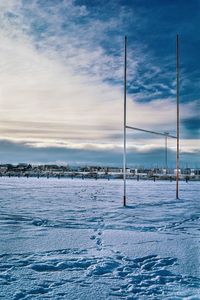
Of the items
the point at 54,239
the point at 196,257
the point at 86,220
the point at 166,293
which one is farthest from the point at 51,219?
the point at 166,293

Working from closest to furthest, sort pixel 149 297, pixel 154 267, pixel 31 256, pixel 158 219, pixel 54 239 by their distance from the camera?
pixel 149 297
pixel 154 267
pixel 31 256
pixel 54 239
pixel 158 219

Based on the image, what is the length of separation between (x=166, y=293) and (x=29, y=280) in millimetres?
1575

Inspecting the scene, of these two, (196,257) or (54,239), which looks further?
(54,239)

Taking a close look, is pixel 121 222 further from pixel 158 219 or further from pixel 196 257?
Result: pixel 196 257

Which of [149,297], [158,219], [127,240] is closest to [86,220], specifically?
[158,219]

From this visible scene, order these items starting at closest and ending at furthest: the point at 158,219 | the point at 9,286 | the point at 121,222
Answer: the point at 9,286 < the point at 121,222 < the point at 158,219

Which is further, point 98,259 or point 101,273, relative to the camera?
point 98,259

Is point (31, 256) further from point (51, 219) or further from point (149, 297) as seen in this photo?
point (51, 219)

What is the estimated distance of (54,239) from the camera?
19.8 ft

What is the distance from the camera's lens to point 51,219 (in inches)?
337

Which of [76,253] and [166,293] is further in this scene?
[76,253]

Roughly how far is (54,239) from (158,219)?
365 centimetres

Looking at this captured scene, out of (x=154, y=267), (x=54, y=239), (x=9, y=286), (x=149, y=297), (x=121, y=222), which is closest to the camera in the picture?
(x=149, y=297)

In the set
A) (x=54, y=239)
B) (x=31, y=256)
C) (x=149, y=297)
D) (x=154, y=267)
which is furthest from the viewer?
(x=54, y=239)
